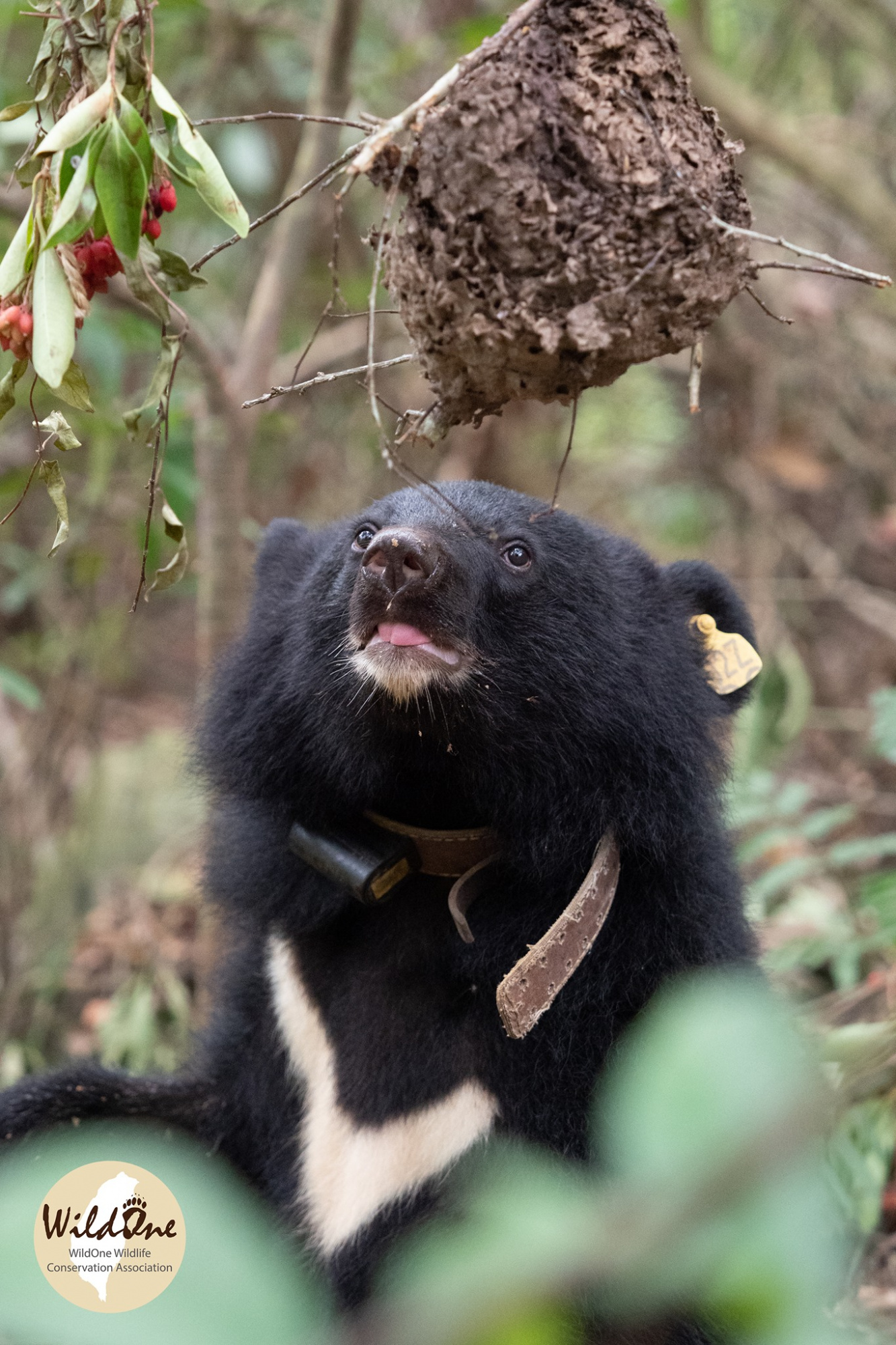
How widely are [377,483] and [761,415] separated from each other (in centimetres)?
187

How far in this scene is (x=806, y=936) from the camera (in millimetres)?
4086

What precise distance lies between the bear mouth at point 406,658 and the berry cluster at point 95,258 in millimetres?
651

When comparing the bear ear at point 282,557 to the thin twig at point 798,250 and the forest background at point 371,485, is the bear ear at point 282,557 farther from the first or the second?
the thin twig at point 798,250

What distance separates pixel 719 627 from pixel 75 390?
1.35 meters

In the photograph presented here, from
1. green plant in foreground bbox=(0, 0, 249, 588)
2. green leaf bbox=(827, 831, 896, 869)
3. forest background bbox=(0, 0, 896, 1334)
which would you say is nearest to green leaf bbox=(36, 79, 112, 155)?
green plant in foreground bbox=(0, 0, 249, 588)

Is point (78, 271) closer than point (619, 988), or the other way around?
point (78, 271)

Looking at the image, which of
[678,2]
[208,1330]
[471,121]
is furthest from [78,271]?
[678,2]

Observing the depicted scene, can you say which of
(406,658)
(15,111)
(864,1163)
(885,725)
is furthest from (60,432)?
(864,1163)

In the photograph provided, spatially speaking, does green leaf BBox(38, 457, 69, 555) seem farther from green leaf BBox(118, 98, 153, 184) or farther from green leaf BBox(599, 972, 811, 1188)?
green leaf BBox(599, 972, 811, 1188)

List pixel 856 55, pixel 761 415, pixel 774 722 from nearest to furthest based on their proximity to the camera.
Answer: pixel 774 722 → pixel 761 415 → pixel 856 55

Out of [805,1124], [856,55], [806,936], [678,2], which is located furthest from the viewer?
[856,55]

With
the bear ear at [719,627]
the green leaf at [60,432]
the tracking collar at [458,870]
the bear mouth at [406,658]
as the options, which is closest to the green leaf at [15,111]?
the green leaf at [60,432]

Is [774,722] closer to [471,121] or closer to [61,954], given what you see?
[61,954]

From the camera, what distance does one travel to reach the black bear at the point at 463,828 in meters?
2.09
